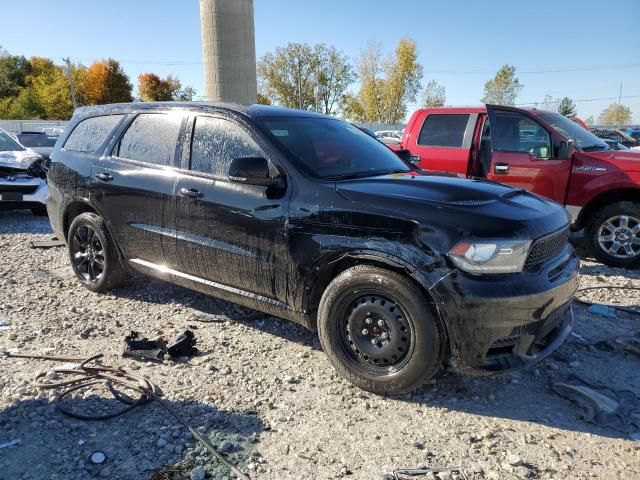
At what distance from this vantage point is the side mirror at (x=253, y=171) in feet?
10.8

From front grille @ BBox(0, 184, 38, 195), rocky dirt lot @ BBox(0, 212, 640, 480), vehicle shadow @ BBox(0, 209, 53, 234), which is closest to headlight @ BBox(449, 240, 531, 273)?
rocky dirt lot @ BBox(0, 212, 640, 480)

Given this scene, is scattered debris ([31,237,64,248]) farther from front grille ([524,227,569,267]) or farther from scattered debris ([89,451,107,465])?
front grille ([524,227,569,267])

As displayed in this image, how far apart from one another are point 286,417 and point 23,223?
26.7ft

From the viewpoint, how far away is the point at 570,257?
3318mm

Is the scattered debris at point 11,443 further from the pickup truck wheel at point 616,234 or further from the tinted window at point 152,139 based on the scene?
the pickup truck wheel at point 616,234

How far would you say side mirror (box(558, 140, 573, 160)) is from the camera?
19.5 feet

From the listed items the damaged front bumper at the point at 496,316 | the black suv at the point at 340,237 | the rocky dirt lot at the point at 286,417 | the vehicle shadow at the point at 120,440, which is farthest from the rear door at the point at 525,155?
the vehicle shadow at the point at 120,440

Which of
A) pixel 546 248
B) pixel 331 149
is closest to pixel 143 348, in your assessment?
pixel 331 149

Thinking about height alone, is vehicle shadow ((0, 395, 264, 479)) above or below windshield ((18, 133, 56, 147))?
below

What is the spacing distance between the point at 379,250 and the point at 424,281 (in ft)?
1.07

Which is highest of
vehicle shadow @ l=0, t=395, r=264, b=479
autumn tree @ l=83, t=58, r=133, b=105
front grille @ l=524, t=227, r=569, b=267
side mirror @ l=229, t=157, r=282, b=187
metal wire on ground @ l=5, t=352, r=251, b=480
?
autumn tree @ l=83, t=58, r=133, b=105

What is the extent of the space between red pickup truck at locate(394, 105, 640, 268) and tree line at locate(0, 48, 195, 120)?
5866cm

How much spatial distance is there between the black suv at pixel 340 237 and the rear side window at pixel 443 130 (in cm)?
277

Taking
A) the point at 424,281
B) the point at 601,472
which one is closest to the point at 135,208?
the point at 424,281
